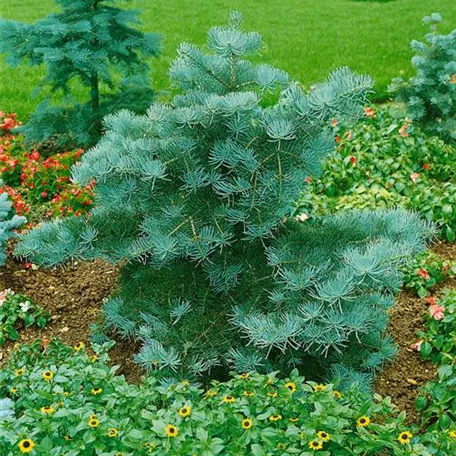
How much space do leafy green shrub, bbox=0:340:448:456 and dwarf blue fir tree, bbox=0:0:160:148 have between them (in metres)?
3.54

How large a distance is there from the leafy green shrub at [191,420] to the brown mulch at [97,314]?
75 centimetres

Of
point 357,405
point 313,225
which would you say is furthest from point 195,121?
point 357,405

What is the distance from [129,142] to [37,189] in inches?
94.2

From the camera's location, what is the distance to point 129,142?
3512 millimetres

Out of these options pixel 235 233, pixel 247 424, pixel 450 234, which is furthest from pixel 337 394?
pixel 450 234

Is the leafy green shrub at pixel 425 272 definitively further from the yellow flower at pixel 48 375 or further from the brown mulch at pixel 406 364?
the yellow flower at pixel 48 375

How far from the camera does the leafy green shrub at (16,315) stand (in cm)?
414

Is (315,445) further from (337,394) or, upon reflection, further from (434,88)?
(434,88)

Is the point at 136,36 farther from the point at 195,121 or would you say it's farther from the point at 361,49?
the point at 361,49

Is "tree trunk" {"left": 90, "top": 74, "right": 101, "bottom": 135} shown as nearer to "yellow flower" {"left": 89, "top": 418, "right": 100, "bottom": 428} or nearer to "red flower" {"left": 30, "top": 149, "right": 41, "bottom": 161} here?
"red flower" {"left": 30, "top": 149, "right": 41, "bottom": 161}

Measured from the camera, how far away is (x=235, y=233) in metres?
3.61

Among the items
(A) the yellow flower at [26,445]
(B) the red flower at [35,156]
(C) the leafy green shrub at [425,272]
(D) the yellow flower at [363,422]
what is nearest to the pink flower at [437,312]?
(C) the leafy green shrub at [425,272]

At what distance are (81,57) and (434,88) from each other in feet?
8.72

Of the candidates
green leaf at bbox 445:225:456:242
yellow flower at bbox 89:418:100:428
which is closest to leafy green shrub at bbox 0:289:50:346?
yellow flower at bbox 89:418:100:428
